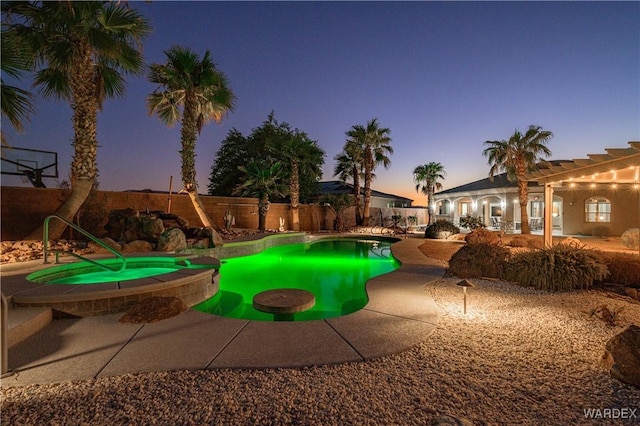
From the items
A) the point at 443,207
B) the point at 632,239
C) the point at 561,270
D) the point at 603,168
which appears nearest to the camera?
the point at 561,270

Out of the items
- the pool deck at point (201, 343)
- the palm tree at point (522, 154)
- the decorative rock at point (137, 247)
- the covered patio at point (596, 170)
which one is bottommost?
the pool deck at point (201, 343)

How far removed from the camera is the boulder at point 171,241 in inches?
384

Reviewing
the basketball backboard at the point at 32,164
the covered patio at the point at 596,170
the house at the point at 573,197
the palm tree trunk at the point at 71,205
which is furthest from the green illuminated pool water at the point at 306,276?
the basketball backboard at the point at 32,164

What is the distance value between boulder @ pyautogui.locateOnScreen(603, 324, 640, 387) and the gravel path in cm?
8

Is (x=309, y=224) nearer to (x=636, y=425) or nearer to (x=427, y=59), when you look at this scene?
(x=427, y=59)

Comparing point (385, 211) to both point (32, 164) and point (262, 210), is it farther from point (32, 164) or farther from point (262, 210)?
point (32, 164)

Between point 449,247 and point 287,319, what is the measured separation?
344 inches

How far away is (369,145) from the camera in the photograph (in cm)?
2295

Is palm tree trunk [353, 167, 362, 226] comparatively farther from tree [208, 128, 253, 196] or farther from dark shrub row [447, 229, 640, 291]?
dark shrub row [447, 229, 640, 291]

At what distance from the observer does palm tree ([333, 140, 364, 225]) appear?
2321cm

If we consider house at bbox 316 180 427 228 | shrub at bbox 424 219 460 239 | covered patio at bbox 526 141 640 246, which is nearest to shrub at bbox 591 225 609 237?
covered patio at bbox 526 141 640 246

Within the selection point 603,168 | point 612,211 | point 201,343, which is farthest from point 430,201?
point 201,343

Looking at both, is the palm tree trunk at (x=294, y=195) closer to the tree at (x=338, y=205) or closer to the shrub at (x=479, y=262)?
the tree at (x=338, y=205)

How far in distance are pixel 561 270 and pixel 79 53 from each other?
13506 millimetres
